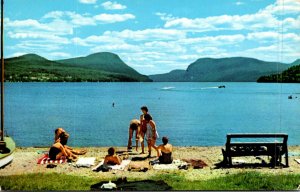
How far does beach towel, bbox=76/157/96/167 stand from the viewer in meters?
10.8

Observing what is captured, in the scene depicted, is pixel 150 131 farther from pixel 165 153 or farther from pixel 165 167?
pixel 165 167

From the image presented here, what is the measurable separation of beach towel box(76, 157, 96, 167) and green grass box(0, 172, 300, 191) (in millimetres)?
901

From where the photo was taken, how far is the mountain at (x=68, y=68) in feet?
199

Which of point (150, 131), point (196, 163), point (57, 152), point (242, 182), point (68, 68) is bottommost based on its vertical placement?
point (242, 182)

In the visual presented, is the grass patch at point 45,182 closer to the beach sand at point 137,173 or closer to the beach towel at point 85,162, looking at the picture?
the beach sand at point 137,173

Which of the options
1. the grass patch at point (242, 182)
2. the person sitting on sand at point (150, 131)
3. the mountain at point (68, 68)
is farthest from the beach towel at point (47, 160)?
the mountain at point (68, 68)

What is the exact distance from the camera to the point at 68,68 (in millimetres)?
60125

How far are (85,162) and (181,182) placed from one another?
2.44 m

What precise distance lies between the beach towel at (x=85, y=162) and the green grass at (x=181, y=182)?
0.90 m

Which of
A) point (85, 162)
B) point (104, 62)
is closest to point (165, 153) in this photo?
point (85, 162)

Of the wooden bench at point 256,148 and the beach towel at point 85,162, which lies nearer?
the wooden bench at point 256,148

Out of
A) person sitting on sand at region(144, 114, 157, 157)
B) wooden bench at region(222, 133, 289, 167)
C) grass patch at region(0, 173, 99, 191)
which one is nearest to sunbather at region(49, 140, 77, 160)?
grass patch at region(0, 173, 99, 191)

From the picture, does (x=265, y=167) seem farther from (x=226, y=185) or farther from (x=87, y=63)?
(x=87, y=63)

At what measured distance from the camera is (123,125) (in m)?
32.0
